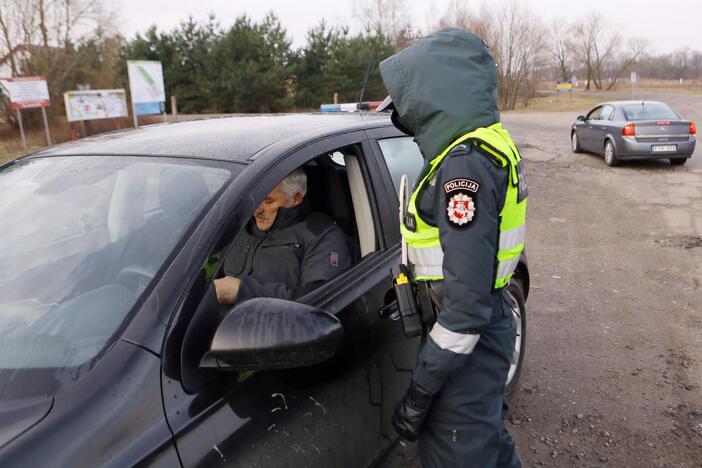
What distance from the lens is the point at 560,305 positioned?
4.81 m

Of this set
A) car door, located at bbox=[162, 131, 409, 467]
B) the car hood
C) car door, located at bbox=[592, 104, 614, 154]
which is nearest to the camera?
the car hood

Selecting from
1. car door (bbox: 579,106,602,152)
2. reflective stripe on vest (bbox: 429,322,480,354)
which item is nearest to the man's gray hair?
reflective stripe on vest (bbox: 429,322,480,354)

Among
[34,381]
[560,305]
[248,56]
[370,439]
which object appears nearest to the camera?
[34,381]

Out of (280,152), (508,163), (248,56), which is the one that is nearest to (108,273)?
(280,152)

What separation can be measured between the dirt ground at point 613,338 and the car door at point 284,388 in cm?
134

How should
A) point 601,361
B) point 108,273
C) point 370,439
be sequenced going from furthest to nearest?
point 601,361
point 370,439
point 108,273

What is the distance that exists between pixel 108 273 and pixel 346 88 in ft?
113

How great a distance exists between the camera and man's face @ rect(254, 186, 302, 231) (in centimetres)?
221

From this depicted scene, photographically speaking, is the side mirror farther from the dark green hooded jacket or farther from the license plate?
the license plate

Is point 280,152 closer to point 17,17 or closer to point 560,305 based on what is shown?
point 560,305

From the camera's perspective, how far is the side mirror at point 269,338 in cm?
134

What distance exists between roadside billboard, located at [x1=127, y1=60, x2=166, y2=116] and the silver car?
1139cm

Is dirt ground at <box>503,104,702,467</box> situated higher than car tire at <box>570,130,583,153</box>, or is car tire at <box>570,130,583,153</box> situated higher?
car tire at <box>570,130,583,153</box>

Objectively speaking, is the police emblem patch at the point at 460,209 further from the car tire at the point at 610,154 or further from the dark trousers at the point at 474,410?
the car tire at the point at 610,154
